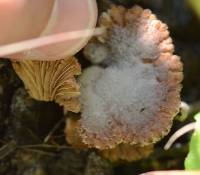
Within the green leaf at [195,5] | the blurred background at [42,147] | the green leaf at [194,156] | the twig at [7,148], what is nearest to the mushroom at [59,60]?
the blurred background at [42,147]

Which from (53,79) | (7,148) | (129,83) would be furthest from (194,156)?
(7,148)

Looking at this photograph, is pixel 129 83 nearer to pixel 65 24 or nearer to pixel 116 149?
pixel 116 149

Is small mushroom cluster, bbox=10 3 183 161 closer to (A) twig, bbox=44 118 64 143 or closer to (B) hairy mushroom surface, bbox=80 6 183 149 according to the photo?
(B) hairy mushroom surface, bbox=80 6 183 149

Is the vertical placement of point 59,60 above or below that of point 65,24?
below

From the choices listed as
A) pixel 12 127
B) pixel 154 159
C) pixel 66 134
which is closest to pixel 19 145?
pixel 12 127

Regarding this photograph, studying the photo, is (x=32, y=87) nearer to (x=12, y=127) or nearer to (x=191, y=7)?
(x=12, y=127)

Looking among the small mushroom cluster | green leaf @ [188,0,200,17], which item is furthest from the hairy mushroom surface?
green leaf @ [188,0,200,17]
